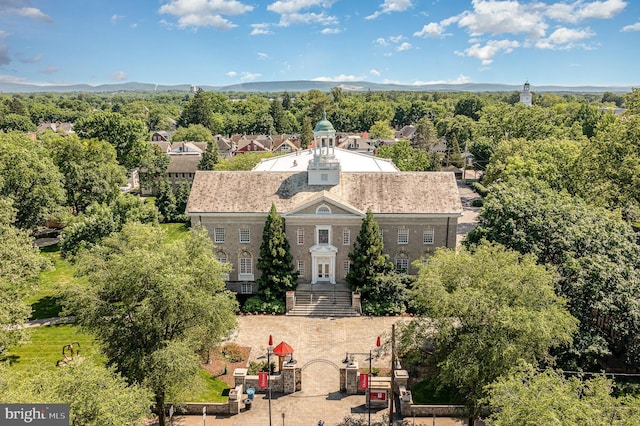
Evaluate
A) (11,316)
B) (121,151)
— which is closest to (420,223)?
(11,316)

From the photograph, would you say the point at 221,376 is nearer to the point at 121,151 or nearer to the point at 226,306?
the point at 226,306

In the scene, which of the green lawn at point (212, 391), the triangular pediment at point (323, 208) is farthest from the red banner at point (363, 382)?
the triangular pediment at point (323, 208)

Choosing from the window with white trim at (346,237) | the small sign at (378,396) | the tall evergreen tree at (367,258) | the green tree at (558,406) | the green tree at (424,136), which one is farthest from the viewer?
the green tree at (424,136)

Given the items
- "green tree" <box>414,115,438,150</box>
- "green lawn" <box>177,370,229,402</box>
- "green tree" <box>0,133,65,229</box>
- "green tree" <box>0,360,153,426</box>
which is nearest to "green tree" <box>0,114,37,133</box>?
"green tree" <box>0,133,65,229</box>

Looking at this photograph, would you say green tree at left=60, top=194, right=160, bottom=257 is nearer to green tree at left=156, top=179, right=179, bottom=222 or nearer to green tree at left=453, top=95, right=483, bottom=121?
green tree at left=156, top=179, right=179, bottom=222

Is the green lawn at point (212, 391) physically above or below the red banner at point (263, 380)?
below

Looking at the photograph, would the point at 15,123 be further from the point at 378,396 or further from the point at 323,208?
the point at 378,396

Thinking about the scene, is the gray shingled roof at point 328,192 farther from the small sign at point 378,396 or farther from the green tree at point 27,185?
the green tree at point 27,185
